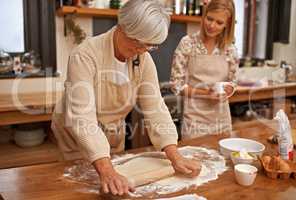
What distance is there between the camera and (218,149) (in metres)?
1.51

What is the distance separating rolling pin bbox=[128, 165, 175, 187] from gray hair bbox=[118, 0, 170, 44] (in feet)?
1.40

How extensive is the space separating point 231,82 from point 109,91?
37.4 inches

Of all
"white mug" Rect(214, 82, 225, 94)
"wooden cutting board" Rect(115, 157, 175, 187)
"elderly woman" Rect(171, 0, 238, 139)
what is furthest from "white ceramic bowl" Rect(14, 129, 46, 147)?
"wooden cutting board" Rect(115, 157, 175, 187)

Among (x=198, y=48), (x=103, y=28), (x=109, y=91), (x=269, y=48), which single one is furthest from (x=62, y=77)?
(x=269, y=48)

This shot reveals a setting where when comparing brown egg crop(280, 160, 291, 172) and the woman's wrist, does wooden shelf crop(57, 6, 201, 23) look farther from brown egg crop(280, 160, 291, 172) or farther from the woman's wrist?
brown egg crop(280, 160, 291, 172)

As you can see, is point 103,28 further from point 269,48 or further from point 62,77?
point 269,48

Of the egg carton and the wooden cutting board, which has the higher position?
the wooden cutting board

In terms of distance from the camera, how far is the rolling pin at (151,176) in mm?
1134

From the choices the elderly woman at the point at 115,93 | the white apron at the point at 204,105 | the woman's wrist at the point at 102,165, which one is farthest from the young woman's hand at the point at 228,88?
the woman's wrist at the point at 102,165

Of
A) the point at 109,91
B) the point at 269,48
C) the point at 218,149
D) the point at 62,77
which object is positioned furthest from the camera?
the point at 269,48

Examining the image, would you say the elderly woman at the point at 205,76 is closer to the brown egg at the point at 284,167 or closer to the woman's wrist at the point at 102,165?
the brown egg at the point at 284,167

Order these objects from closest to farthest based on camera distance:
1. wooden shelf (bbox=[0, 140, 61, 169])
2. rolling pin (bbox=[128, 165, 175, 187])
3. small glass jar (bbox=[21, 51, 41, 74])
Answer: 1. rolling pin (bbox=[128, 165, 175, 187])
2. wooden shelf (bbox=[0, 140, 61, 169])
3. small glass jar (bbox=[21, 51, 41, 74])

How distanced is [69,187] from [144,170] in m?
0.25

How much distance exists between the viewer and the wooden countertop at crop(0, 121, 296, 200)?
42.3 inches
